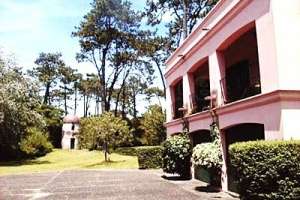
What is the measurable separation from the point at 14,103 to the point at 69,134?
26.5m

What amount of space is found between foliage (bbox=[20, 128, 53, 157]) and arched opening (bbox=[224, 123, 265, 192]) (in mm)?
28831

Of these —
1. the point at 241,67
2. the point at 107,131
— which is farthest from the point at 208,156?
the point at 107,131

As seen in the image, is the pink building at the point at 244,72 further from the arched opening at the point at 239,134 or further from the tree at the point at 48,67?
the tree at the point at 48,67

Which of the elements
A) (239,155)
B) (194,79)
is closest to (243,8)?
(239,155)

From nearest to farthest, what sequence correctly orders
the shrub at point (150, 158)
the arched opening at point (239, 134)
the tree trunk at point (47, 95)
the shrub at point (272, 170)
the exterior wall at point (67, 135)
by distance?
the shrub at point (272, 170) < the arched opening at point (239, 134) < the shrub at point (150, 158) < the exterior wall at point (67, 135) < the tree trunk at point (47, 95)

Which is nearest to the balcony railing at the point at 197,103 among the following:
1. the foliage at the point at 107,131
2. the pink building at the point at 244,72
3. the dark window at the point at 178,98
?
the pink building at the point at 244,72

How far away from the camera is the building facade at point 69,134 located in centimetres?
5662

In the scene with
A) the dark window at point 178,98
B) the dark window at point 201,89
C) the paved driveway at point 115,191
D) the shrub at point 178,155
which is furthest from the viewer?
the dark window at point 178,98

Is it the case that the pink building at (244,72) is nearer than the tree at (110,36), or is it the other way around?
the pink building at (244,72)

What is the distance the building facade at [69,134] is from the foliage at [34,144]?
1295cm

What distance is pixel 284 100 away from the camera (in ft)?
32.0

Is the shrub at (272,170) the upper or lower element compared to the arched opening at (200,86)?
lower

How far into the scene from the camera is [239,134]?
13.4 metres

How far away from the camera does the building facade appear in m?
56.6
